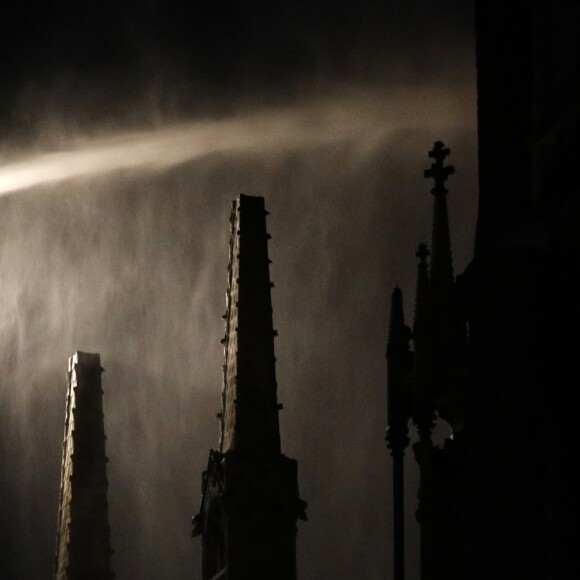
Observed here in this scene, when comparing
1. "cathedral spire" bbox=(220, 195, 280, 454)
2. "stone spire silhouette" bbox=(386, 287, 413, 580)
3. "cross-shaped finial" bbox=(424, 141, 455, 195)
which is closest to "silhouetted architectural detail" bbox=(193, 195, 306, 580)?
"cathedral spire" bbox=(220, 195, 280, 454)

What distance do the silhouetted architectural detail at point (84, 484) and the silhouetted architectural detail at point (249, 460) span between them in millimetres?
3862

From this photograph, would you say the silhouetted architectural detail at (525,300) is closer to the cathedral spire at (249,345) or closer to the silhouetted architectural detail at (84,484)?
the cathedral spire at (249,345)

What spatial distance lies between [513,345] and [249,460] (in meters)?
8.24

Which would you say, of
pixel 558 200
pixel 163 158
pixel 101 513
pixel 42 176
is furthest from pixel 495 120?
pixel 42 176

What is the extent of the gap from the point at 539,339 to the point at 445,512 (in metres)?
2.09

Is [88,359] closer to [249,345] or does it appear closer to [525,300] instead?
[249,345]

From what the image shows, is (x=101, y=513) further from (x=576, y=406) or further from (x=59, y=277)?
(x=576, y=406)

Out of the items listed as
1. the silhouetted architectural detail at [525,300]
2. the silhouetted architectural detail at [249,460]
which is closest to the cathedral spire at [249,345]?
the silhouetted architectural detail at [249,460]

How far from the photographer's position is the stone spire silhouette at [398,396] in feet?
50.2

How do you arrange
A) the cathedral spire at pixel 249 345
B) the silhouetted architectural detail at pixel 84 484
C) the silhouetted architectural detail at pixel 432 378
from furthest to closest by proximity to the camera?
1. the silhouetted architectural detail at pixel 84 484
2. the cathedral spire at pixel 249 345
3. the silhouetted architectural detail at pixel 432 378

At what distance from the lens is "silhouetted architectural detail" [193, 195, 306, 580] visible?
2053cm

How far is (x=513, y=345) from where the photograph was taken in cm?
1336

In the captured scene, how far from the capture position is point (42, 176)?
98.8 feet

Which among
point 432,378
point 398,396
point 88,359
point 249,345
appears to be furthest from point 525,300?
point 88,359
